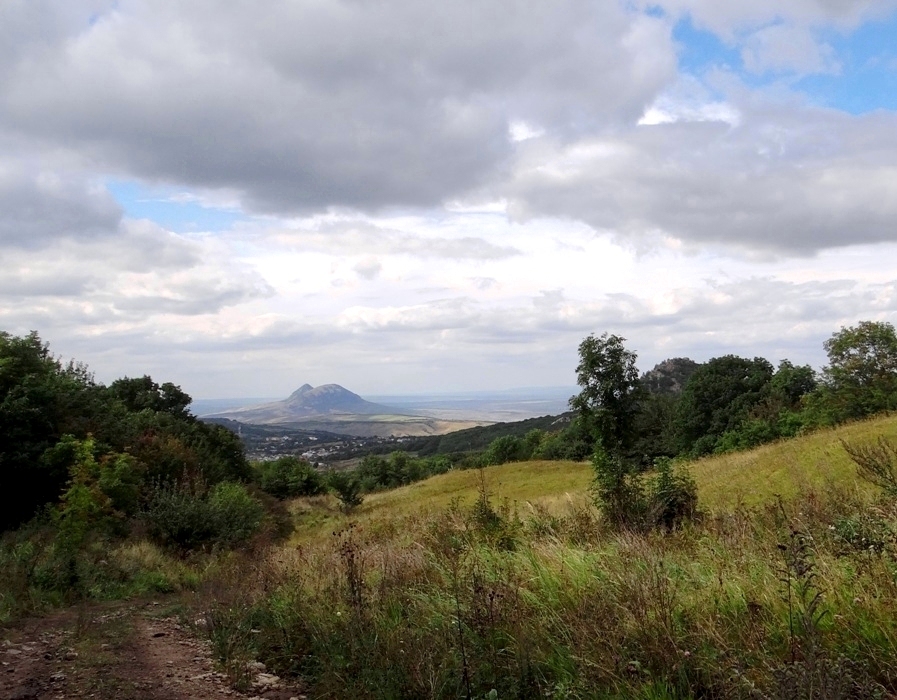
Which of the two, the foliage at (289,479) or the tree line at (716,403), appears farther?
the foliage at (289,479)

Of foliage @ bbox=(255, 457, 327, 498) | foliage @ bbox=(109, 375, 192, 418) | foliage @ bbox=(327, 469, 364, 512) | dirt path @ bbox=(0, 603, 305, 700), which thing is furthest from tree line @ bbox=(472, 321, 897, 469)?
foliage @ bbox=(109, 375, 192, 418)

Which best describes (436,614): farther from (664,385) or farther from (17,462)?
(664,385)

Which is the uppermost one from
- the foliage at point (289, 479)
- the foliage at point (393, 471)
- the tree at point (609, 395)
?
the tree at point (609, 395)

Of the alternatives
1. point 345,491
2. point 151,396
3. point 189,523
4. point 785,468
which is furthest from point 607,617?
point 151,396

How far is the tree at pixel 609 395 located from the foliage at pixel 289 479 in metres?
38.4

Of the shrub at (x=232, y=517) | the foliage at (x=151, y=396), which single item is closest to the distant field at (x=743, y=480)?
the shrub at (x=232, y=517)

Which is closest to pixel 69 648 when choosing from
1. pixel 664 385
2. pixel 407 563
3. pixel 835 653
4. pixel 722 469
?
pixel 407 563

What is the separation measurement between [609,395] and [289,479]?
42.3m

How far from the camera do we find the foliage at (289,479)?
49.8m

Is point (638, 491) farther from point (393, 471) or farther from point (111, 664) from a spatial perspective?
point (393, 471)

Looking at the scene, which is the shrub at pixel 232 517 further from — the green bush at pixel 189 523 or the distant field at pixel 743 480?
the distant field at pixel 743 480

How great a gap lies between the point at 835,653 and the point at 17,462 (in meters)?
21.3

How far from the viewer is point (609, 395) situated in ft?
42.6

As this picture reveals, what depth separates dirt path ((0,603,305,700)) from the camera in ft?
16.8
